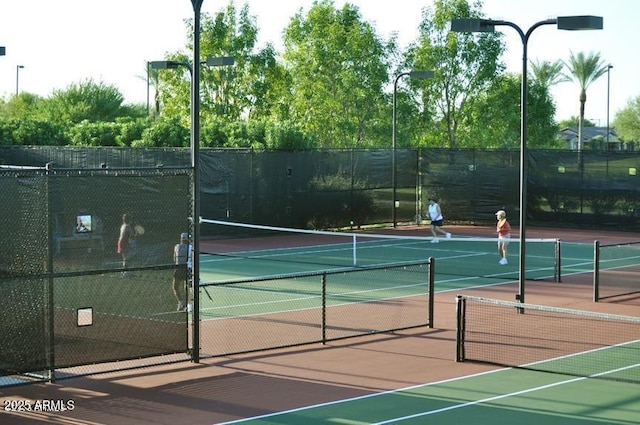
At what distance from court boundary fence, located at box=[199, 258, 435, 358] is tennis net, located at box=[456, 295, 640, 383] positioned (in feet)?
3.53

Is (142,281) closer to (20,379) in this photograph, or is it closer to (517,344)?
(20,379)

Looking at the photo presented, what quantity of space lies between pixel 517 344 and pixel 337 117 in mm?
33460

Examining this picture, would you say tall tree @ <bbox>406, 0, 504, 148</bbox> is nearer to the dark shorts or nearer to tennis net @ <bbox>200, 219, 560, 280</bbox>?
tennis net @ <bbox>200, 219, 560, 280</bbox>

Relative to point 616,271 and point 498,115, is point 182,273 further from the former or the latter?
point 498,115

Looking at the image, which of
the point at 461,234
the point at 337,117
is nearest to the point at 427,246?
the point at 461,234

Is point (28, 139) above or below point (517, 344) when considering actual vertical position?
above

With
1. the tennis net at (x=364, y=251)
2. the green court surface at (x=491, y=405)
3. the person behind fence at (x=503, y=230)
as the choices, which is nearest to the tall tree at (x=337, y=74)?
the tennis net at (x=364, y=251)

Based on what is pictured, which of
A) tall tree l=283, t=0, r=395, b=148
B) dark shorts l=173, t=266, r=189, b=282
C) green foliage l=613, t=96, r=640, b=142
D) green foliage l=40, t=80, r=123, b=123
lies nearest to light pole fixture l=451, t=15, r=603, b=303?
dark shorts l=173, t=266, r=189, b=282

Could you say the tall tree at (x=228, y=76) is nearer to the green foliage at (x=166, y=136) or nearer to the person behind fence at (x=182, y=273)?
the green foliage at (x=166, y=136)

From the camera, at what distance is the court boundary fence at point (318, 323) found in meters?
15.4

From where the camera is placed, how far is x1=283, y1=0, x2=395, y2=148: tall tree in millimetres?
47531

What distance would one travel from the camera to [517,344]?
51.6 feet

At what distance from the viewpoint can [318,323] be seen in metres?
17.4

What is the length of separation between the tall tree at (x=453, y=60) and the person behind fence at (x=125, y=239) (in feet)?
118
